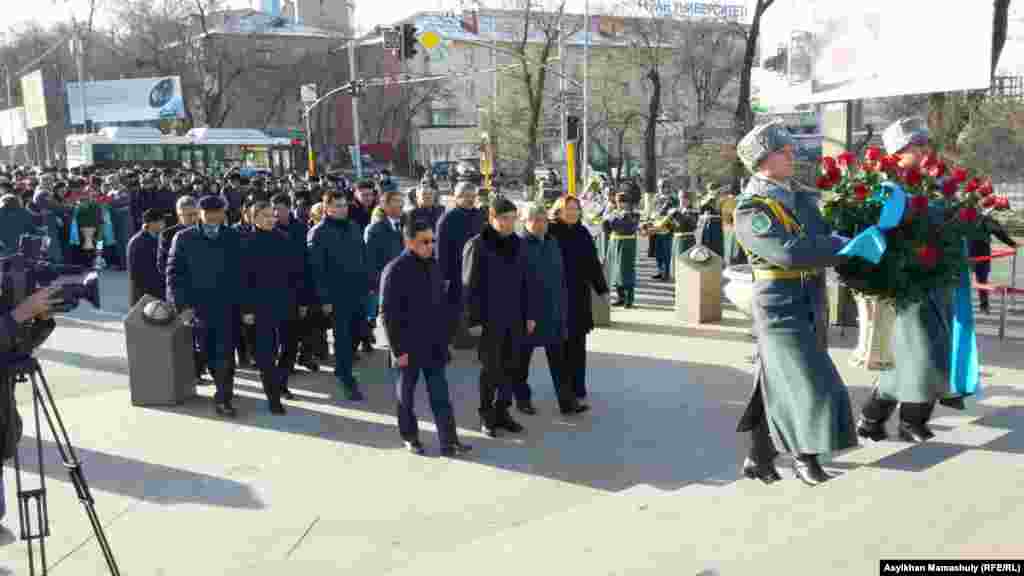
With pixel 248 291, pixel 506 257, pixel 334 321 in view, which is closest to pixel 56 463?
pixel 248 291

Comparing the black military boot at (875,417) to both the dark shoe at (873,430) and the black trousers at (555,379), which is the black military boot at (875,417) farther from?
the black trousers at (555,379)

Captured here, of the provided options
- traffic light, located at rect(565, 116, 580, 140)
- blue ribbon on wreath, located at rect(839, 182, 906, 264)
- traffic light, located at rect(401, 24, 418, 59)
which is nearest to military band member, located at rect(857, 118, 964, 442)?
blue ribbon on wreath, located at rect(839, 182, 906, 264)

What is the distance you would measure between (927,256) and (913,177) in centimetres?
61

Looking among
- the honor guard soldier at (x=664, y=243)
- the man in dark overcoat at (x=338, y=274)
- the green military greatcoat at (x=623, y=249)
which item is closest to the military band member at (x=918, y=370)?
the man in dark overcoat at (x=338, y=274)

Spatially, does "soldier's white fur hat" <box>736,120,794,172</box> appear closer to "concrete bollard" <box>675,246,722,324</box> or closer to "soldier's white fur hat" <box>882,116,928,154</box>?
"soldier's white fur hat" <box>882,116,928,154</box>

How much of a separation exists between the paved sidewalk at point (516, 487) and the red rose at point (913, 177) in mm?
1606

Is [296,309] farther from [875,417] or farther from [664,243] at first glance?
[664,243]

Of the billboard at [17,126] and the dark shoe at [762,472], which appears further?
the billboard at [17,126]

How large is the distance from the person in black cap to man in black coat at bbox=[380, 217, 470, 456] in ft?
6.68

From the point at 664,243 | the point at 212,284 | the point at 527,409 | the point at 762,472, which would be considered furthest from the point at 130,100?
the point at 762,472

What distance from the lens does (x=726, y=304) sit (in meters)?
13.8

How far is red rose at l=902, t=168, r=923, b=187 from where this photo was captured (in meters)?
6.00

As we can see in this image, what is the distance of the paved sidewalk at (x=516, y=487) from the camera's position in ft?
13.7

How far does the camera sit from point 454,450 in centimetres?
682
